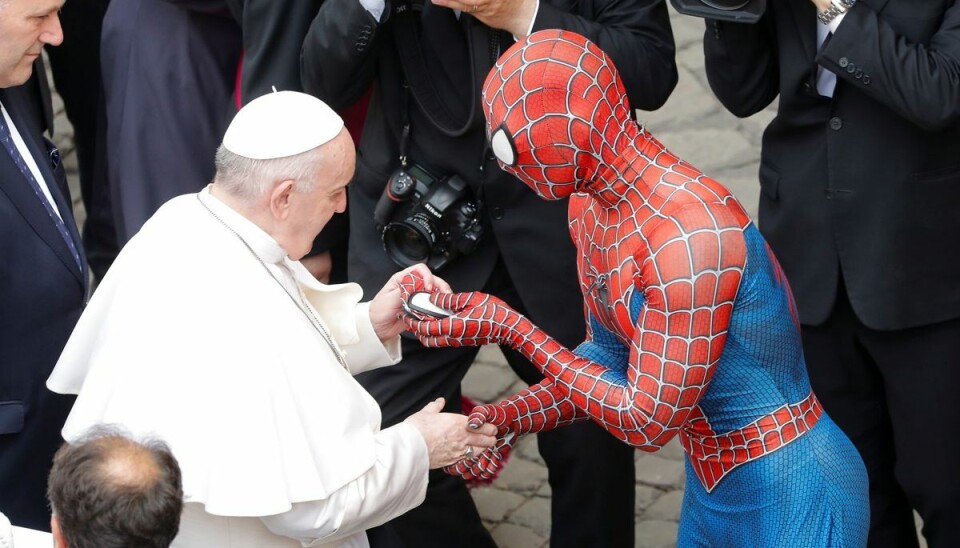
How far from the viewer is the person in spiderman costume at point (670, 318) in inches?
122

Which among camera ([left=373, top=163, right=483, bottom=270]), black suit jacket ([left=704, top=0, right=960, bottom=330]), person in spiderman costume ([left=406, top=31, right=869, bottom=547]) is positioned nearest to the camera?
person in spiderman costume ([left=406, top=31, right=869, bottom=547])

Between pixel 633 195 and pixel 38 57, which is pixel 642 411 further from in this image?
pixel 38 57

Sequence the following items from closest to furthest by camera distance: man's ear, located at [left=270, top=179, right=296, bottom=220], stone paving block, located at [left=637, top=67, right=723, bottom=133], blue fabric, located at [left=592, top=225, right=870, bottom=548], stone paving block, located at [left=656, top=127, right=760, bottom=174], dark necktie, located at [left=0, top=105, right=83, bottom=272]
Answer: blue fabric, located at [left=592, top=225, right=870, bottom=548] < man's ear, located at [left=270, top=179, right=296, bottom=220] < dark necktie, located at [left=0, top=105, right=83, bottom=272] < stone paving block, located at [left=656, top=127, right=760, bottom=174] < stone paving block, located at [left=637, top=67, right=723, bottom=133]

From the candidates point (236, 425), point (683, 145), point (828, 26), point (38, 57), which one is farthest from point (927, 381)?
point (683, 145)

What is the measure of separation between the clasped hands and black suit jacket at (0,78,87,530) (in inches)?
40.4

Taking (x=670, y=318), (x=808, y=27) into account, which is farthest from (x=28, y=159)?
(x=808, y=27)

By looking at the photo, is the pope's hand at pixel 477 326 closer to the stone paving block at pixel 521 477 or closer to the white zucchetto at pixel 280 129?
the white zucchetto at pixel 280 129

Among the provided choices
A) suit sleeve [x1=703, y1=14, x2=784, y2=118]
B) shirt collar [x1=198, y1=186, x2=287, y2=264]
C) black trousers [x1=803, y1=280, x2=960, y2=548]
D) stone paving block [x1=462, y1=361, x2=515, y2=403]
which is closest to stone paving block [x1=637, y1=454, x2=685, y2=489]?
stone paving block [x1=462, y1=361, x2=515, y2=403]

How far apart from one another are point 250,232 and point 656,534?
2.39 metres

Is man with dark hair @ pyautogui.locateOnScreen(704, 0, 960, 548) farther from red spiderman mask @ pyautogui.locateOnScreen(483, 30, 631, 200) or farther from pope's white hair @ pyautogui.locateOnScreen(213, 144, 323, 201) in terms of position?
pope's white hair @ pyautogui.locateOnScreen(213, 144, 323, 201)

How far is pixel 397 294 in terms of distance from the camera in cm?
384

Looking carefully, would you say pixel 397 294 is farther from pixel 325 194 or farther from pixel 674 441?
pixel 674 441

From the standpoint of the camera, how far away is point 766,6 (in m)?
3.96

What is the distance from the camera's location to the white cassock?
10.4 ft
